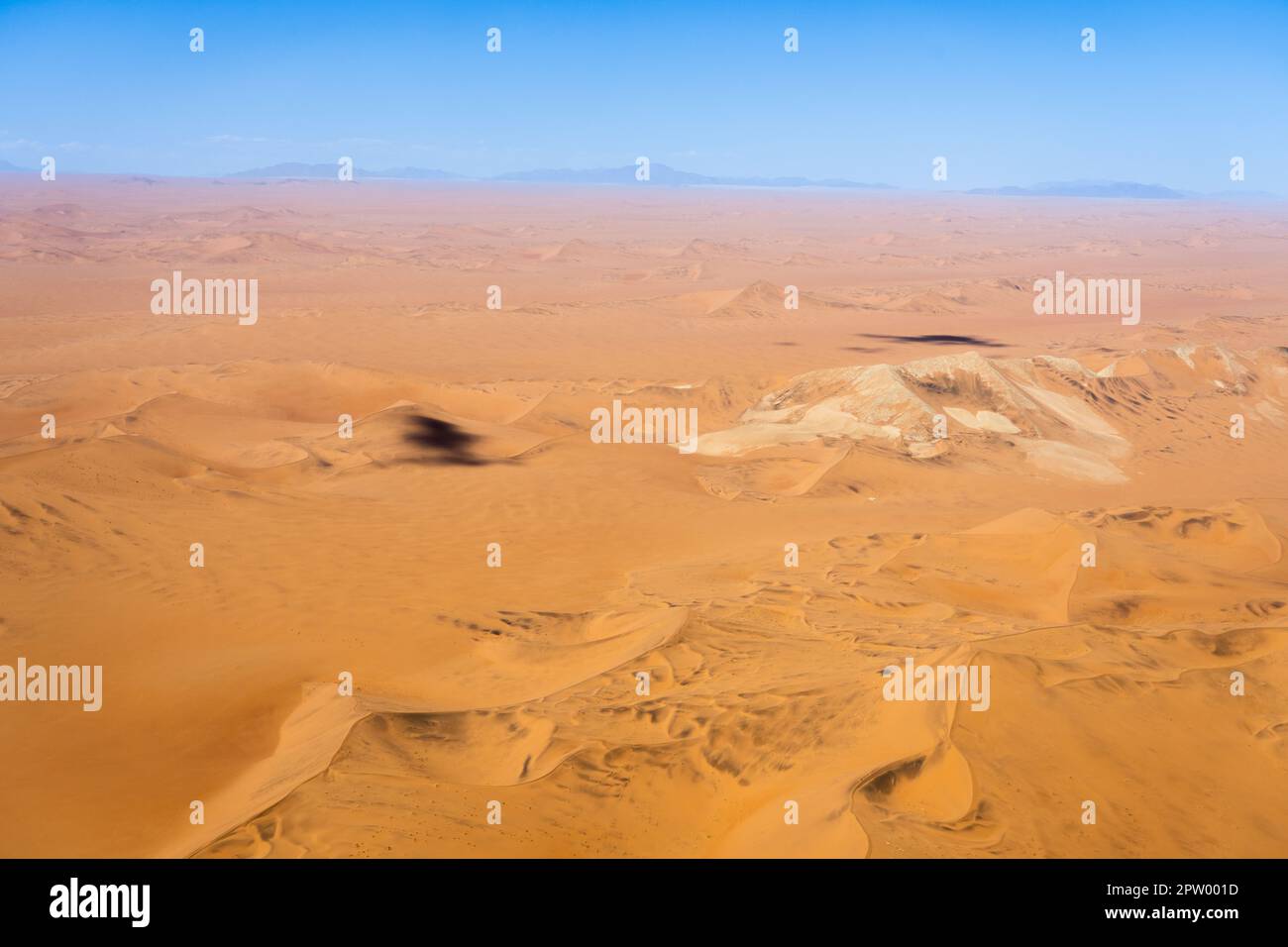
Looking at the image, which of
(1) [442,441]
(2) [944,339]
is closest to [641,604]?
(1) [442,441]

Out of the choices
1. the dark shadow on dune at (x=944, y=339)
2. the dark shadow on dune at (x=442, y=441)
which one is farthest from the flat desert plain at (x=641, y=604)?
the dark shadow on dune at (x=944, y=339)

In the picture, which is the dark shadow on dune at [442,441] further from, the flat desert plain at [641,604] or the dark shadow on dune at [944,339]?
the dark shadow on dune at [944,339]

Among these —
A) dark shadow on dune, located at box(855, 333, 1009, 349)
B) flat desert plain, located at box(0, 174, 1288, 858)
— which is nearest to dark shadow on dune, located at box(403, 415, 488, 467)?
flat desert plain, located at box(0, 174, 1288, 858)

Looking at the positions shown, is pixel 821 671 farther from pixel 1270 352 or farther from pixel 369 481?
pixel 1270 352

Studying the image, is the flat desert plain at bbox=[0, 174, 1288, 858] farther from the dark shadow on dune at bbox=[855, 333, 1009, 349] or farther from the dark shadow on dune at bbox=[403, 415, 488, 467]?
the dark shadow on dune at bbox=[855, 333, 1009, 349]
